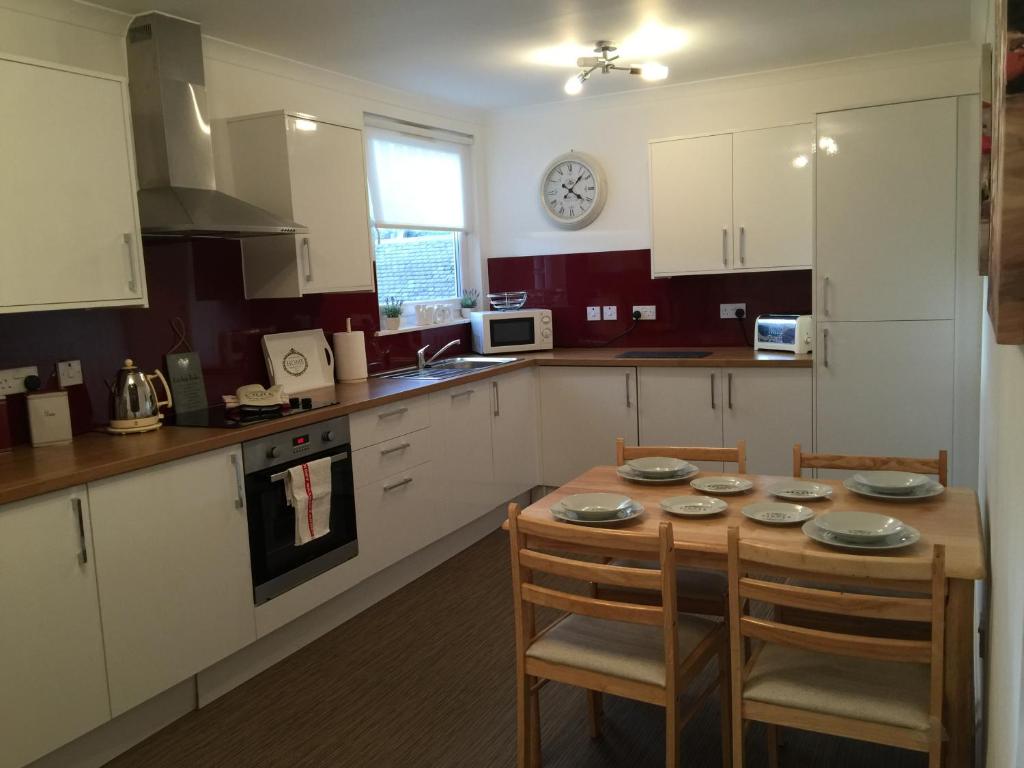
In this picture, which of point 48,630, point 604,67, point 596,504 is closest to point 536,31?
point 604,67

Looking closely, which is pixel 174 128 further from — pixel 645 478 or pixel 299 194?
pixel 645 478

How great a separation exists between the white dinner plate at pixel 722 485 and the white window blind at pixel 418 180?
273cm

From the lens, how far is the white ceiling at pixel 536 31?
3.35m

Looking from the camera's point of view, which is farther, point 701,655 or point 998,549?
point 701,655

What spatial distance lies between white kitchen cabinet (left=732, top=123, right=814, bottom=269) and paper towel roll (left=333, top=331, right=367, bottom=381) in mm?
2118

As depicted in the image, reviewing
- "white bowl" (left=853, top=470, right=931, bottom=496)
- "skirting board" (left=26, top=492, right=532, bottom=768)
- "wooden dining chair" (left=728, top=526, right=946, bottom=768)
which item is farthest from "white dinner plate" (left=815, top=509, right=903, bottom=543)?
"skirting board" (left=26, top=492, right=532, bottom=768)

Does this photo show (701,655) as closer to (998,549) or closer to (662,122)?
(998,549)

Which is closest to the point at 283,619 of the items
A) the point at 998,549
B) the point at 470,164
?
the point at 998,549

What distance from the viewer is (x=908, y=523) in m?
2.13

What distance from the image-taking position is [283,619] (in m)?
3.17

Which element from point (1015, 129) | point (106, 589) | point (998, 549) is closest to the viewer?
point (1015, 129)

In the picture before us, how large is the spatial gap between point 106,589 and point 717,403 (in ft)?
10.1

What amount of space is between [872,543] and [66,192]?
2.59m

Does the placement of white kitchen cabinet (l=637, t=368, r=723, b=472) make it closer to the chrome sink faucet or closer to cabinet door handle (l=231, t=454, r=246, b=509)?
the chrome sink faucet
